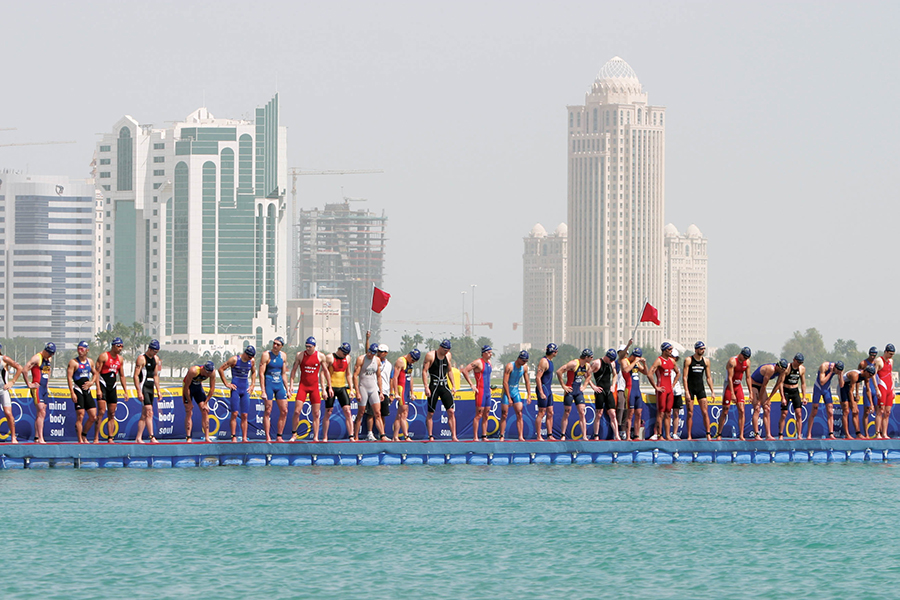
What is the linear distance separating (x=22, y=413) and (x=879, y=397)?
51.4ft

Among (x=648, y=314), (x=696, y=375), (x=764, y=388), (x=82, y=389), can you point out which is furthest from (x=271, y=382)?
(x=764, y=388)

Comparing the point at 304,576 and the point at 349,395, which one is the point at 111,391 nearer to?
the point at 349,395

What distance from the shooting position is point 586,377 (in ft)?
76.5

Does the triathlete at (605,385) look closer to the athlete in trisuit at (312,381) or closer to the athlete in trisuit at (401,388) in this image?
the athlete in trisuit at (401,388)

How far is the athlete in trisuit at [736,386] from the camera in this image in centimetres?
2319

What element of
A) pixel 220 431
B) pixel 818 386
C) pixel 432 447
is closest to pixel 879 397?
pixel 818 386

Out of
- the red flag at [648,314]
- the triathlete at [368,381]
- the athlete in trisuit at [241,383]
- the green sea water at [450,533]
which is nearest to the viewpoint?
the green sea water at [450,533]

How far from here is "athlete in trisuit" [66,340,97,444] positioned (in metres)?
21.6

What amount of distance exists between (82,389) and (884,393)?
14.7 metres

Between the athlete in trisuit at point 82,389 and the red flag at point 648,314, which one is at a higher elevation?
the red flag at point 648,314

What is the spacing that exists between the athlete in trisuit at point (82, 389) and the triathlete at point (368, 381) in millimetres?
4479

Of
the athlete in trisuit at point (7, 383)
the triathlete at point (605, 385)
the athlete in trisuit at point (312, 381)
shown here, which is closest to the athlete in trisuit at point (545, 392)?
the triathlete at point (605, 385)

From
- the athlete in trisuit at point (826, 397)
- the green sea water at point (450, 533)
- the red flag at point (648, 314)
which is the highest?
the red flag at point (648, 314)

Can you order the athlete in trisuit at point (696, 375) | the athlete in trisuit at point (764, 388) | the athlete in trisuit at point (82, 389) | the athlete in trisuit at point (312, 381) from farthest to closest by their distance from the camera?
the athlete in trisuit at point (764, 388)
the athlete in trisuit at point (696, 375)
the athlete in trisuit at point (312, 381)
the athlete in trisuit at point (82, 389)
